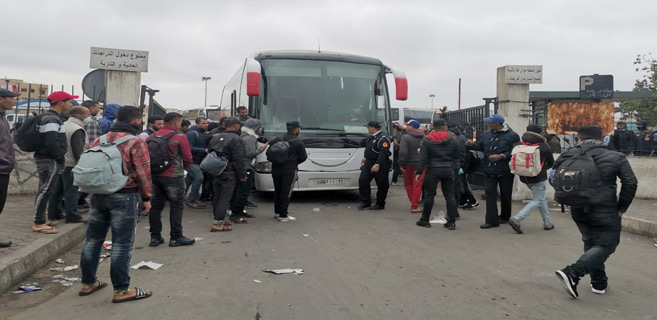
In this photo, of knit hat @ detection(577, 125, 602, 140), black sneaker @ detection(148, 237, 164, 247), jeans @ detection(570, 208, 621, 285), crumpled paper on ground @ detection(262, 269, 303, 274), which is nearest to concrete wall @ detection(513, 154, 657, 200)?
knit hat @ detection(577, 125, 602, 140)

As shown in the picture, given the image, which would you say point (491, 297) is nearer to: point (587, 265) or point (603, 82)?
point (587, 265)

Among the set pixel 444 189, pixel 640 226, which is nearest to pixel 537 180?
pixel 444 189

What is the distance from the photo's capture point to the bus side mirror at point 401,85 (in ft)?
34.3

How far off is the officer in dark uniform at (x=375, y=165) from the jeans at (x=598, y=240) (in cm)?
498

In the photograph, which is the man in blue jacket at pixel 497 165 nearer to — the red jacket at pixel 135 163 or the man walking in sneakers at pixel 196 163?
the man walking in sneakers at pixel 196 163

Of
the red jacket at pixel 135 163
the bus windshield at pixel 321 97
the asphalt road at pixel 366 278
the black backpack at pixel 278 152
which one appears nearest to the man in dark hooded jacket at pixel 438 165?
the asphalt road at pixel 366 278

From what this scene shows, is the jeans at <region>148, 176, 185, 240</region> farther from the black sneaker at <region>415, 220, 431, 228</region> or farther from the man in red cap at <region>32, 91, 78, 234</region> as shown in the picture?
the black sneaker at <region>415, 220, 431, 228</region>

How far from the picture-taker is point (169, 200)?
626 centimetres

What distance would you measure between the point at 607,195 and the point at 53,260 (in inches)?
223

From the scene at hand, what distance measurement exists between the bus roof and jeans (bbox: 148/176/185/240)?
4.62 metres

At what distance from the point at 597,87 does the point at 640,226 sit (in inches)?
280

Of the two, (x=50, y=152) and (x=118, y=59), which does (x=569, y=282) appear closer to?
(x=50, y=152)

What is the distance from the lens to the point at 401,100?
1054 cm

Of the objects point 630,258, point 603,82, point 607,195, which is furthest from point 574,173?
point 603,82
